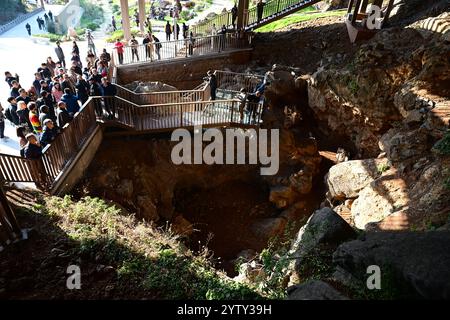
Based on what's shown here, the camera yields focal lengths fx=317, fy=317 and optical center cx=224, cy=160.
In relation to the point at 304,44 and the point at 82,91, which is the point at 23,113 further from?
the point at 304,44

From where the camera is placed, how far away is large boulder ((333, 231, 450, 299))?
169 inches

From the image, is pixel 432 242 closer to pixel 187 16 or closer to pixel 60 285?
pixel 60 285

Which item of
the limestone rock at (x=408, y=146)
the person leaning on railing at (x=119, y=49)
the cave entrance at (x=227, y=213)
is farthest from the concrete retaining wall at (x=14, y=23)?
the limestone rock at (x=408, y=146)

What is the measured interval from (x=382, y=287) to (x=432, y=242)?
3.44 ft

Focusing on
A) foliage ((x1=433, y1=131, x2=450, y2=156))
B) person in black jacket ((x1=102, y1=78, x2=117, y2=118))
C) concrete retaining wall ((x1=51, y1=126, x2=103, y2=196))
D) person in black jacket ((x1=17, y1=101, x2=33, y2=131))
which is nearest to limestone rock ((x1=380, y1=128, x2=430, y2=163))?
foliage ((x1=433, y1=131, x2=450, y2=156))

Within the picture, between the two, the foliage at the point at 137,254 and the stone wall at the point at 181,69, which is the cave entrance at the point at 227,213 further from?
the stone wall at the point at 181,69

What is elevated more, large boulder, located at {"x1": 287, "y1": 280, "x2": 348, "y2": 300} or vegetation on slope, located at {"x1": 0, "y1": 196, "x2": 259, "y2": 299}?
large boulder, located at {"x1": 287, "y1": 280, "x2": 348, "y2": 300}

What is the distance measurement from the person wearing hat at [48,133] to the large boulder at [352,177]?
894 cm

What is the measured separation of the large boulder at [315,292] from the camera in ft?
16.1

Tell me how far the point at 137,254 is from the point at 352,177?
7088 mm

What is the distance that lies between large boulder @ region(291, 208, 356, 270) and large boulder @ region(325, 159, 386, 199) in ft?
10.6

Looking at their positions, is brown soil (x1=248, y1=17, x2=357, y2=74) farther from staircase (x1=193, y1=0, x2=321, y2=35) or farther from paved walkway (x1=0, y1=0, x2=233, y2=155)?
paved walkway (x1=0, y1=0, x2=233, y2=155)

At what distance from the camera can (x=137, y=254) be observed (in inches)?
293

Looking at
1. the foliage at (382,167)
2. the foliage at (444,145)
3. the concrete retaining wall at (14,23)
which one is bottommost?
the concrete retaining wall at (14,23)
